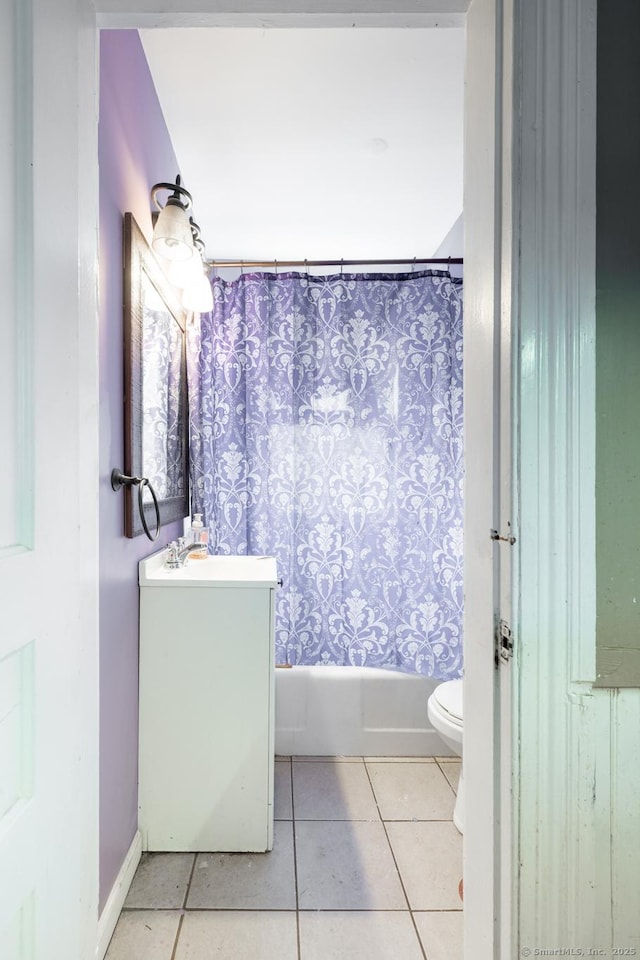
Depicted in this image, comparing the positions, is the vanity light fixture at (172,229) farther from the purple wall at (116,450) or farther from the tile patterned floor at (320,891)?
the tile patterned floor at (320,891)

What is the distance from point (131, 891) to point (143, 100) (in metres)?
2.33

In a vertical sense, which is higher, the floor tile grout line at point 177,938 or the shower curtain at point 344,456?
the shower curtain at point 344,456

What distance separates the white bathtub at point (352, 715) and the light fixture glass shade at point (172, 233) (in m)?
1.72

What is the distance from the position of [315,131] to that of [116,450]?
4.45 ft

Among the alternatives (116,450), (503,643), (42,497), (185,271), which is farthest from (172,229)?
(503,643)

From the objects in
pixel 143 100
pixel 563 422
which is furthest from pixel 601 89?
pixel 143 100

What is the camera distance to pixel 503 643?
709 mm

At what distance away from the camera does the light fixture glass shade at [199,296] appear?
193 cm

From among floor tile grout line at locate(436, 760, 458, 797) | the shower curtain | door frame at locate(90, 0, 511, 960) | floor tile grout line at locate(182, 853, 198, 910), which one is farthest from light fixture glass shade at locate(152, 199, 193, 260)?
floor tile grout line at locate(436, 760, 458, 797)

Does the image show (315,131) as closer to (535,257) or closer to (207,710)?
(535,257)

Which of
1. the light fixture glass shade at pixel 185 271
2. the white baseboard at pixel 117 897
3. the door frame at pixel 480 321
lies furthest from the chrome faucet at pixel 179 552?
the door frame at pixel 480 321

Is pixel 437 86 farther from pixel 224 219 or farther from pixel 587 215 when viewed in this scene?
pixel 587 215

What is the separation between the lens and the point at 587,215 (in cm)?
67

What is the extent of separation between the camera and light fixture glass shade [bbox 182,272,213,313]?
6.33ft
